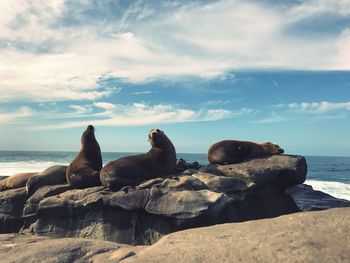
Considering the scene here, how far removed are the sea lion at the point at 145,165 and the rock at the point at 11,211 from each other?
2.42m

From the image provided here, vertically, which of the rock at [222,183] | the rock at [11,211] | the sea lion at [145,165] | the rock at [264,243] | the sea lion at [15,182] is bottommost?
the rock at [11,211]

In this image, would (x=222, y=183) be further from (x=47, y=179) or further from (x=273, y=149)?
(x=47, y=179)

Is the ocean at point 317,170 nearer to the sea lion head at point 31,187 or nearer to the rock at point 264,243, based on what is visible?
the sea lion head at point 31,187

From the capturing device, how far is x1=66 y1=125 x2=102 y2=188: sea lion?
9891mm

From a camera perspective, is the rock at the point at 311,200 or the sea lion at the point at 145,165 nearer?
the rock at the point at 311,200

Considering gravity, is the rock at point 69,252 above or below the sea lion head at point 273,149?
below

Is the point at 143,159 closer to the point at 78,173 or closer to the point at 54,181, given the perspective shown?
the point at 78,173

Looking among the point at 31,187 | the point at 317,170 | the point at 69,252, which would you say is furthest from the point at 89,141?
the point at 317,170

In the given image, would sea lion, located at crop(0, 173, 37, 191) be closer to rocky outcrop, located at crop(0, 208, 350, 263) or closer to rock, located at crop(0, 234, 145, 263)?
rock, located at crop(0, 234, 145, 263)

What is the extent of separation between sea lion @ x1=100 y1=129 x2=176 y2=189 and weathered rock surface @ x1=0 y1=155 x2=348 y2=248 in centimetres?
37

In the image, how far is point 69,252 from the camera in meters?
5.84

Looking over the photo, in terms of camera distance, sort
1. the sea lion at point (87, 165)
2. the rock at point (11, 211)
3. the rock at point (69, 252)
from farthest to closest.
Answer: the rock at point (11, 211)
the sea lion at point (87, 165)
the rock at point (69, 252)

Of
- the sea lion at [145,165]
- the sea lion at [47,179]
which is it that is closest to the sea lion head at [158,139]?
the sea lion at [145,165]

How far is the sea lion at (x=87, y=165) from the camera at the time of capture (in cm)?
989
